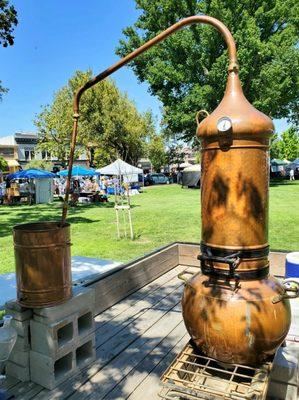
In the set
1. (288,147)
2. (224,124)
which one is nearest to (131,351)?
(224,124)

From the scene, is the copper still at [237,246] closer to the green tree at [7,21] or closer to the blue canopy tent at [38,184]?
the green tree at [7,21]

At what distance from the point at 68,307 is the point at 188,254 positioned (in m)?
3.36

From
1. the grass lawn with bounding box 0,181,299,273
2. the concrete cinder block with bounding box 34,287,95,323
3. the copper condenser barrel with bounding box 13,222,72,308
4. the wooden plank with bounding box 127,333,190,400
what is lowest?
the grass lawn with bounding box 0,181,299,273

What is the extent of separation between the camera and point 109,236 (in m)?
11.1

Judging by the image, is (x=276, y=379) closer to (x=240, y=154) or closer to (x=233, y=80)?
(x=240, y=154)

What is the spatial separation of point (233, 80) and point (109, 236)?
30.0 feet

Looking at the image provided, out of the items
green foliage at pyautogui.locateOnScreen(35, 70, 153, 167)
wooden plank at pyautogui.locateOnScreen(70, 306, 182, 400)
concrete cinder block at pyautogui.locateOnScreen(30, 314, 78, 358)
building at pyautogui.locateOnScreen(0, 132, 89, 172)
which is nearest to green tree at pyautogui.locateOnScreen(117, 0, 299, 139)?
green foliage at pyautogui.locateOnScreen(35, 70, 153, 167)

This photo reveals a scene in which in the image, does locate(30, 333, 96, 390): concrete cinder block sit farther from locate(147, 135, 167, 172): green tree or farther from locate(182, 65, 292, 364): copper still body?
locate(147, 135, 167, 172): green tree

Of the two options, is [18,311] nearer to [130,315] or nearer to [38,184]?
[130,315]

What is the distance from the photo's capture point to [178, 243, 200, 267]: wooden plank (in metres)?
5.90

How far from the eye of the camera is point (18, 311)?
2.74 metres

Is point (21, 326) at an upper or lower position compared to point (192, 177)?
lower

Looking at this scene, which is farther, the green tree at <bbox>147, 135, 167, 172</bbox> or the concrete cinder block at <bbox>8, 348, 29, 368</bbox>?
the green tree at <bbox>147, 135, 167, 172</bbox>

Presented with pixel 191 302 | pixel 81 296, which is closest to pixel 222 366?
pixel 191 302
